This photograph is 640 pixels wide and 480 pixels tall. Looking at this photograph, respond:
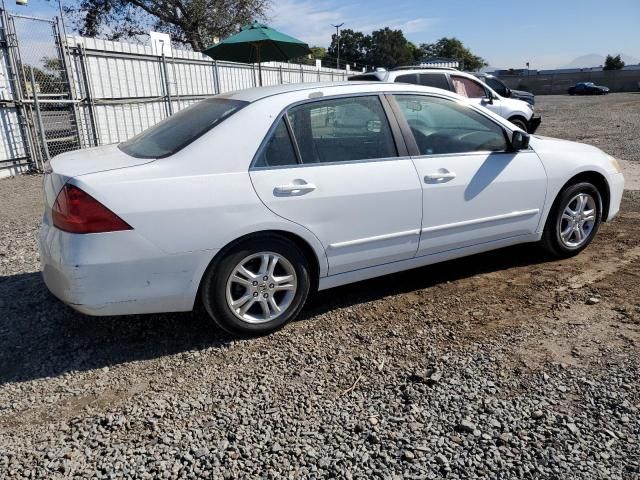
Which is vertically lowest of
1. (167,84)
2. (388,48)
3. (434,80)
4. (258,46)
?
(434,80)

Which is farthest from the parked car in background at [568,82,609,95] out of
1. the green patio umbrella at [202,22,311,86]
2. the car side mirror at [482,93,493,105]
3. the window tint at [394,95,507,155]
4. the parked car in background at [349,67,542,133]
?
the window tint at [394,95,507,155]

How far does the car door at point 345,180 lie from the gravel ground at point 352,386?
55cm

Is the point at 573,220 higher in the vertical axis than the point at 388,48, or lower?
lower

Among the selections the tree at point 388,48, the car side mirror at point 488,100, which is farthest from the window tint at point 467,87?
the tree at point 388,48

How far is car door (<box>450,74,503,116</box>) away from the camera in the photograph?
433 inches

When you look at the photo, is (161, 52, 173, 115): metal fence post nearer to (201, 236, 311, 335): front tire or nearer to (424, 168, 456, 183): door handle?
(424, 168, 456, 183): door handle

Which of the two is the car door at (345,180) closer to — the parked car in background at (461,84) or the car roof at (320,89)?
the car roof at (320,89)

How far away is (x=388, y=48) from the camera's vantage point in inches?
3706

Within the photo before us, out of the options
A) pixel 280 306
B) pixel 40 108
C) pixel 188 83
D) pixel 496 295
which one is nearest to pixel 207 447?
pixel 280 306

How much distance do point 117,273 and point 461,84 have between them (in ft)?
32.7

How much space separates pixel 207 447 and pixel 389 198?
1937mm

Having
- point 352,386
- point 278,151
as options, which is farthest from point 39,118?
point 352,386

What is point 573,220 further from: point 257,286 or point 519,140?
point 257,286

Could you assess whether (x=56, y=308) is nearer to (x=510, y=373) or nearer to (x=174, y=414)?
(x=174, y=414)
